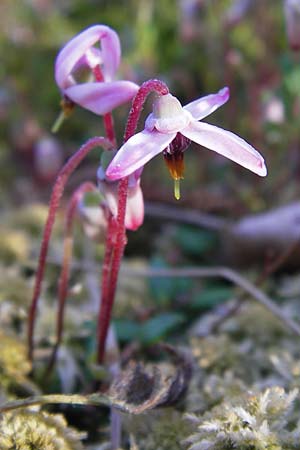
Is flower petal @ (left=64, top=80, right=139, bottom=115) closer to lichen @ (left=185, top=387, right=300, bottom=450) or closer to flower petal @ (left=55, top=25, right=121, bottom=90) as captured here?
flower petal @ (left=55, top=25, right=121, bottom=90)

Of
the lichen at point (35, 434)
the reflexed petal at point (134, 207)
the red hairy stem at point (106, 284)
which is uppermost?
the reflexed petal at point (134, 207)

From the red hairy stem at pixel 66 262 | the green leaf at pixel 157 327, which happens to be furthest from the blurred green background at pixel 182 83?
the red hairy stem at pixel 66 262

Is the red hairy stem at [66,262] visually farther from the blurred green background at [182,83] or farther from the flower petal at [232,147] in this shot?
the blurred green background at [182,83]

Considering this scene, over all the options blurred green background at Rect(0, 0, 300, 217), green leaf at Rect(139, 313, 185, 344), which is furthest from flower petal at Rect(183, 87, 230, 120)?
blurred green background at Rect(0, 0, 300, 217)

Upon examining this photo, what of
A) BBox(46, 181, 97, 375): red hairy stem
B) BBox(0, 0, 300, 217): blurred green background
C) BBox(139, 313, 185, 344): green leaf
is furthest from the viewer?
BBox(0, 0, 300, 217): blurred green background

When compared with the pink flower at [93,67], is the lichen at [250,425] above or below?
below

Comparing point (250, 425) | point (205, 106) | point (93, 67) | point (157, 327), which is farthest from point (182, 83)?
point (250, 425)

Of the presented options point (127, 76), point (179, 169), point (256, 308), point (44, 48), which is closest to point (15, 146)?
point (44, 48)

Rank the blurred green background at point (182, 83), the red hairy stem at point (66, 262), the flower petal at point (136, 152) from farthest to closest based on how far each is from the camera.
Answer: the blurred green background at point (182, 83) < the red hairy stem at point (66, 262) < the flower petal at point (136, 152)

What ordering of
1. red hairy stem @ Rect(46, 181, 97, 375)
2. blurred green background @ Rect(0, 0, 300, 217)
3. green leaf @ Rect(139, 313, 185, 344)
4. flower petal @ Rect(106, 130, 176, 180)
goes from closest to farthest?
flower petal @ Rect(106, 130, 176, 180) → red hairy stem @ Rect(46, 181, 97, 375) → green leaf @ Rect(139, 313, 185, 344) → blurred green background @ Rect(0, 0, 300, 217)
